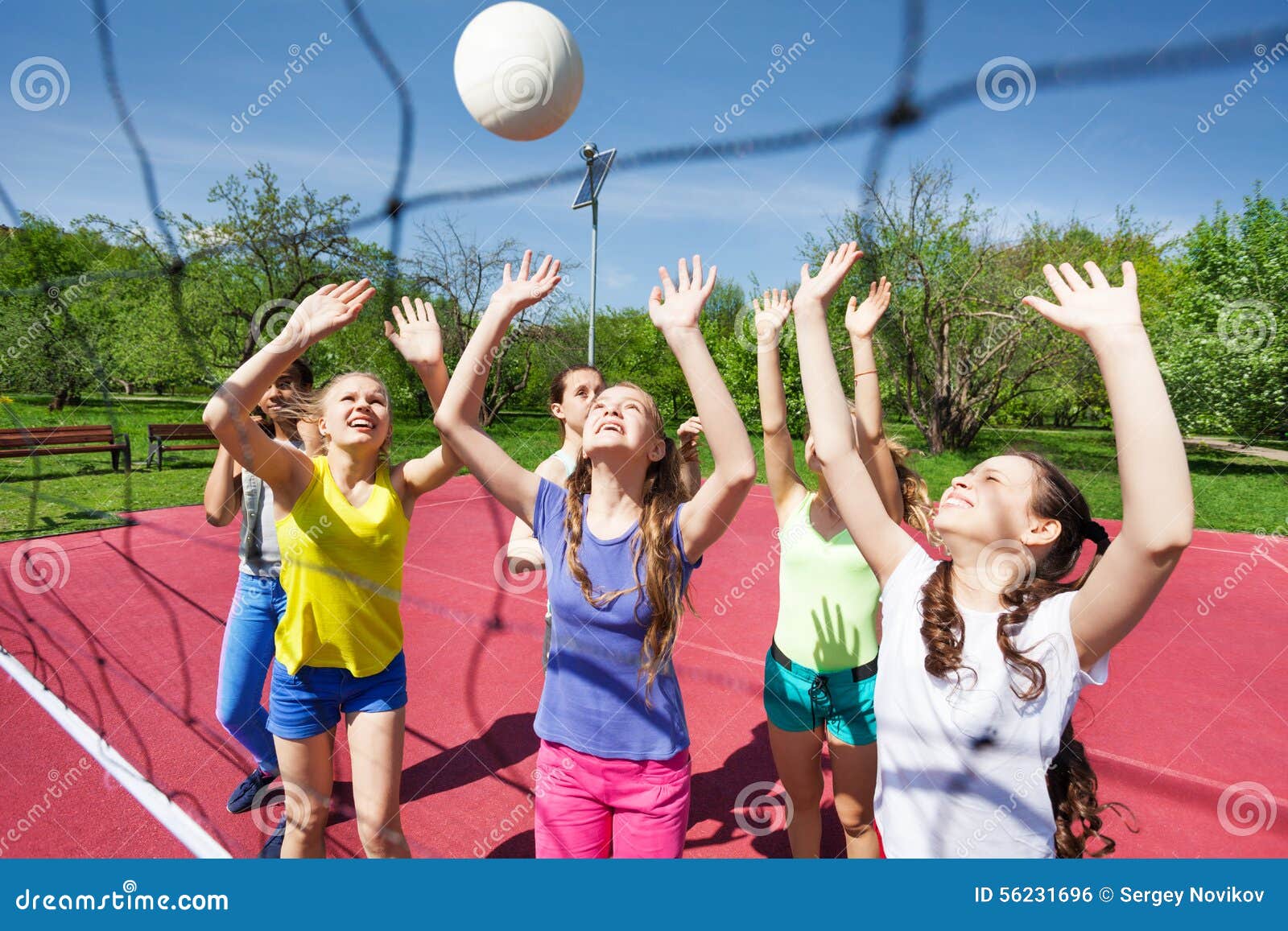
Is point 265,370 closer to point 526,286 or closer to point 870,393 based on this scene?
point 526,286

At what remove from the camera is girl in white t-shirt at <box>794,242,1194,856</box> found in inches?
47.5

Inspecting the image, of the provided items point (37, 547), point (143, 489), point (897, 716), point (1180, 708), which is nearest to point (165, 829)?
point (897, 716)

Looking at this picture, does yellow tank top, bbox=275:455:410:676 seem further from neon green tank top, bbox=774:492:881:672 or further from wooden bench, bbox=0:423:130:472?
wooden bench, bbox=0:423:130:472

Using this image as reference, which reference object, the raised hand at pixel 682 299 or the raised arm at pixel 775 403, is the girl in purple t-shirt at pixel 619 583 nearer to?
the raised hand at pixel 682 299

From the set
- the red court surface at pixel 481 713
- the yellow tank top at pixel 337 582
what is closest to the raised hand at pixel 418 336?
the yellow tank top at pixel 337 582

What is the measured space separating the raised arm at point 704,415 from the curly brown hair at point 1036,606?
49 centimetres

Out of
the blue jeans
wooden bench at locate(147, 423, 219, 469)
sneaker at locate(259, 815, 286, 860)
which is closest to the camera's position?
sneaker at locate(259, 815, 286, 860)

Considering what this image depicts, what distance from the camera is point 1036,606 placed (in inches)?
56.6

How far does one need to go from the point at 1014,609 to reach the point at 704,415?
768 mm

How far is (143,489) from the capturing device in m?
12.1

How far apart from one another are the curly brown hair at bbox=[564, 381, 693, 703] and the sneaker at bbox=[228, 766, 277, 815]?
2138mm

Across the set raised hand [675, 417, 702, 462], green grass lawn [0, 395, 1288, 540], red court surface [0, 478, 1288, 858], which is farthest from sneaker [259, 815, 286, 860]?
green grass lawn [0, 395, 1288, 540]

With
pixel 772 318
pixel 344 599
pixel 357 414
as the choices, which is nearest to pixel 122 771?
pixel 344 599

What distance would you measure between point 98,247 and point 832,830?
24.6 metres
